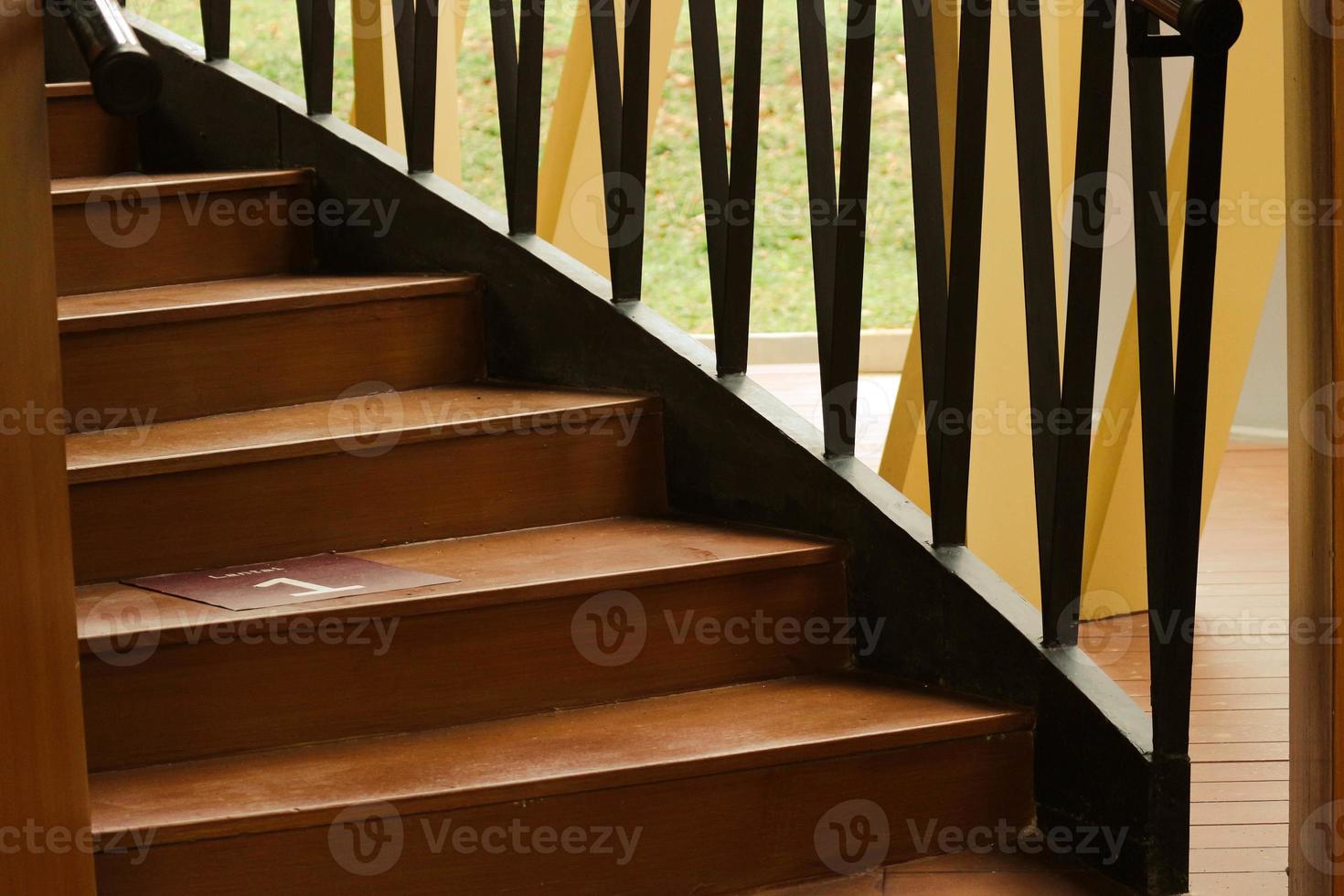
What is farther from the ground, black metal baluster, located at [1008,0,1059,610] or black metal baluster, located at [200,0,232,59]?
black metal baluster, located at [200,0,232,59]

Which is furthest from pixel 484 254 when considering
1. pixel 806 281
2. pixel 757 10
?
pixel 806 281

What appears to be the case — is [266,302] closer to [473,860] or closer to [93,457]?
[93,457]

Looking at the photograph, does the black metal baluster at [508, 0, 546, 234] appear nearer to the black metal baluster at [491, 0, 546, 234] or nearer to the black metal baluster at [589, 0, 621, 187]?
the black metal baluster at [491, 0, 546, 234]

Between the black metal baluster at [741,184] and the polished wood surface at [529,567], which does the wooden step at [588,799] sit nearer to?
the polished wood surface at [529,567]

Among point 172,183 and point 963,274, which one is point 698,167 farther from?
point 963,274

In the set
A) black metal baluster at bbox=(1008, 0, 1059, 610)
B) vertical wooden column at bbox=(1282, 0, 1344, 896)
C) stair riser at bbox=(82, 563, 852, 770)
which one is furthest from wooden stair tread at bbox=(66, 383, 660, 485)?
vertical wooden column at bbox=(1282, 0, 1344, 896)

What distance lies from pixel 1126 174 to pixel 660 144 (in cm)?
582

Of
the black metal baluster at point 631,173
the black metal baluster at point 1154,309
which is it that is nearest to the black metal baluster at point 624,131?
the black metal baluster at point 631,173

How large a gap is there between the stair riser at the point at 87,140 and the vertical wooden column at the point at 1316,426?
226cm

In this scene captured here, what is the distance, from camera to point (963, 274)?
2.04 metres

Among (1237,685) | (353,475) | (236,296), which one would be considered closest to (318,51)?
(236,296)

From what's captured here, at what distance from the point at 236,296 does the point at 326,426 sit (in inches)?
15.0

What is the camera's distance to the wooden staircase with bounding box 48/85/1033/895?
178 cm

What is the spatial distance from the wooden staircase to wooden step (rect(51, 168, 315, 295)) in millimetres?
66
